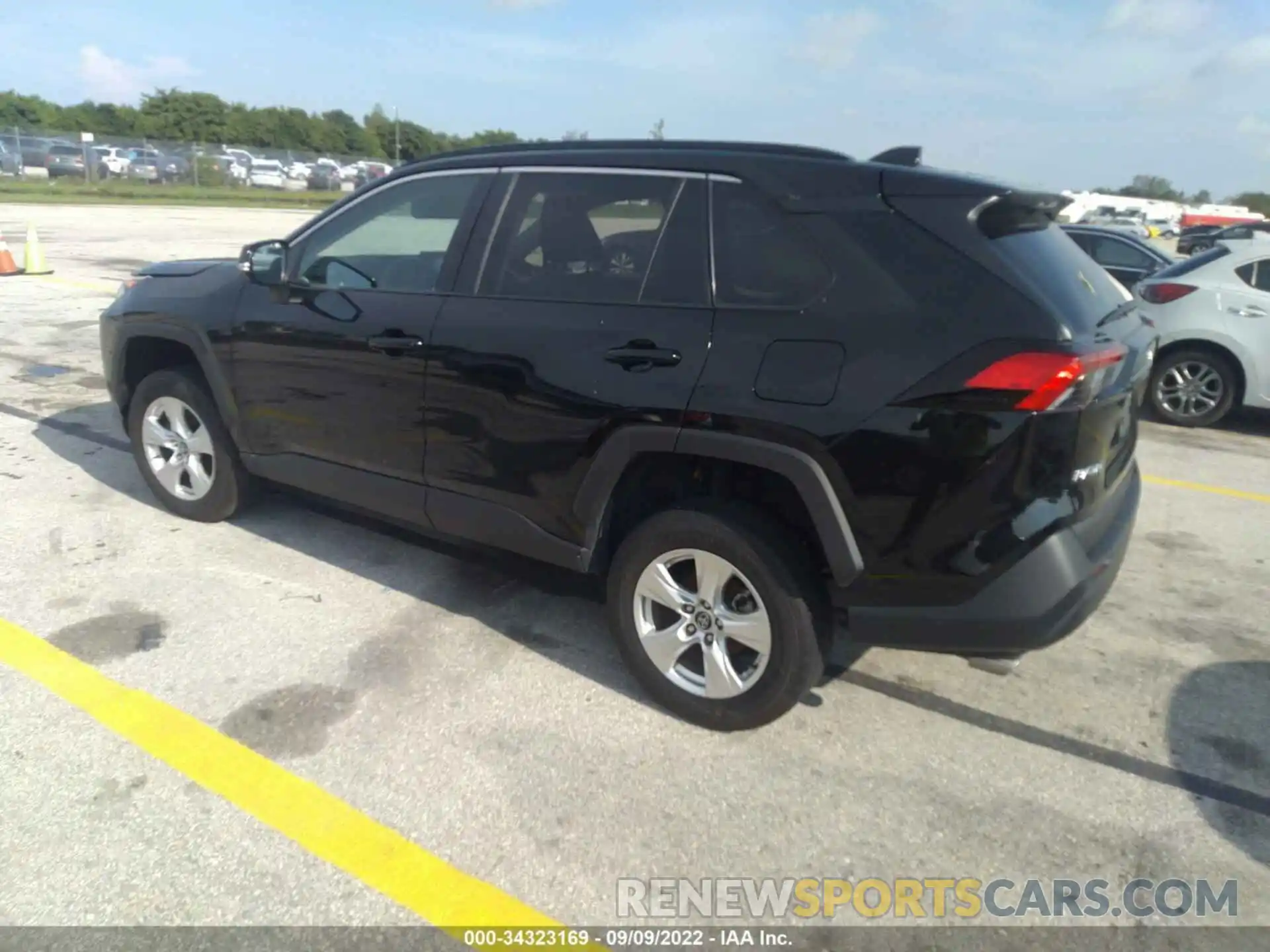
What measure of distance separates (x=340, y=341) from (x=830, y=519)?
223 cm

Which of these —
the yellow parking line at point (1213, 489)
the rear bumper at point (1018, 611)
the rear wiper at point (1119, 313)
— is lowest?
the yellow parking line at point (1213, 489)

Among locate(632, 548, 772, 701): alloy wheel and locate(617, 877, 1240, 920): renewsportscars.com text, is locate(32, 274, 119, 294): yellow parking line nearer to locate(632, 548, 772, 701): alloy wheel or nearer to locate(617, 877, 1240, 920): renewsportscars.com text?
locate(632, 548, 772, 701): alloy wheel

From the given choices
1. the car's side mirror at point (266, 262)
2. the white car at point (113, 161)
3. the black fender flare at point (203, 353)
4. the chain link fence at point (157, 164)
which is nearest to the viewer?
the car's side mirror at point (266, 262)

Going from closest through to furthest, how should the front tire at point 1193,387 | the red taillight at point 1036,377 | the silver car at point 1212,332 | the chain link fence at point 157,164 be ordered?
the red taillight at point 1036,377
the silver car at point 1212,332
the front tire at point 1193,387
the chain link fence at point 157,164

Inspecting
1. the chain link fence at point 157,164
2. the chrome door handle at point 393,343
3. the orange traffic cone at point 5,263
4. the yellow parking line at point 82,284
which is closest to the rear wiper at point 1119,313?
the chrome door handle at point 393,343

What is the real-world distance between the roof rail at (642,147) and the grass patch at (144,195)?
3310 centimetres

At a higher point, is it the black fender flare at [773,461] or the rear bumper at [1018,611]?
the black fender flare at [773,461]

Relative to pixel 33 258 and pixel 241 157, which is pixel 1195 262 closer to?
pixel 33 258

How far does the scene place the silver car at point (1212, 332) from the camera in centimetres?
767

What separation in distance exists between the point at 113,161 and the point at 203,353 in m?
44.5

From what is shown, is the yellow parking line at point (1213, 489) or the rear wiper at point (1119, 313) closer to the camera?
the rear wiper at point (1119, 313)

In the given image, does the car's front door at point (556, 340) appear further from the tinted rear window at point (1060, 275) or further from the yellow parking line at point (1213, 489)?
the yellow parking line at point (1213, 489)

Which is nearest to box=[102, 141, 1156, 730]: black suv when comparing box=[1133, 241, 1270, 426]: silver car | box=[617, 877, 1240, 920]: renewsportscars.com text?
box=[617, 877, 1240, 920]: renewsportscars.com text

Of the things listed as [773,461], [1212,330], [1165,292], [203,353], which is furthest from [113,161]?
[773,461]
